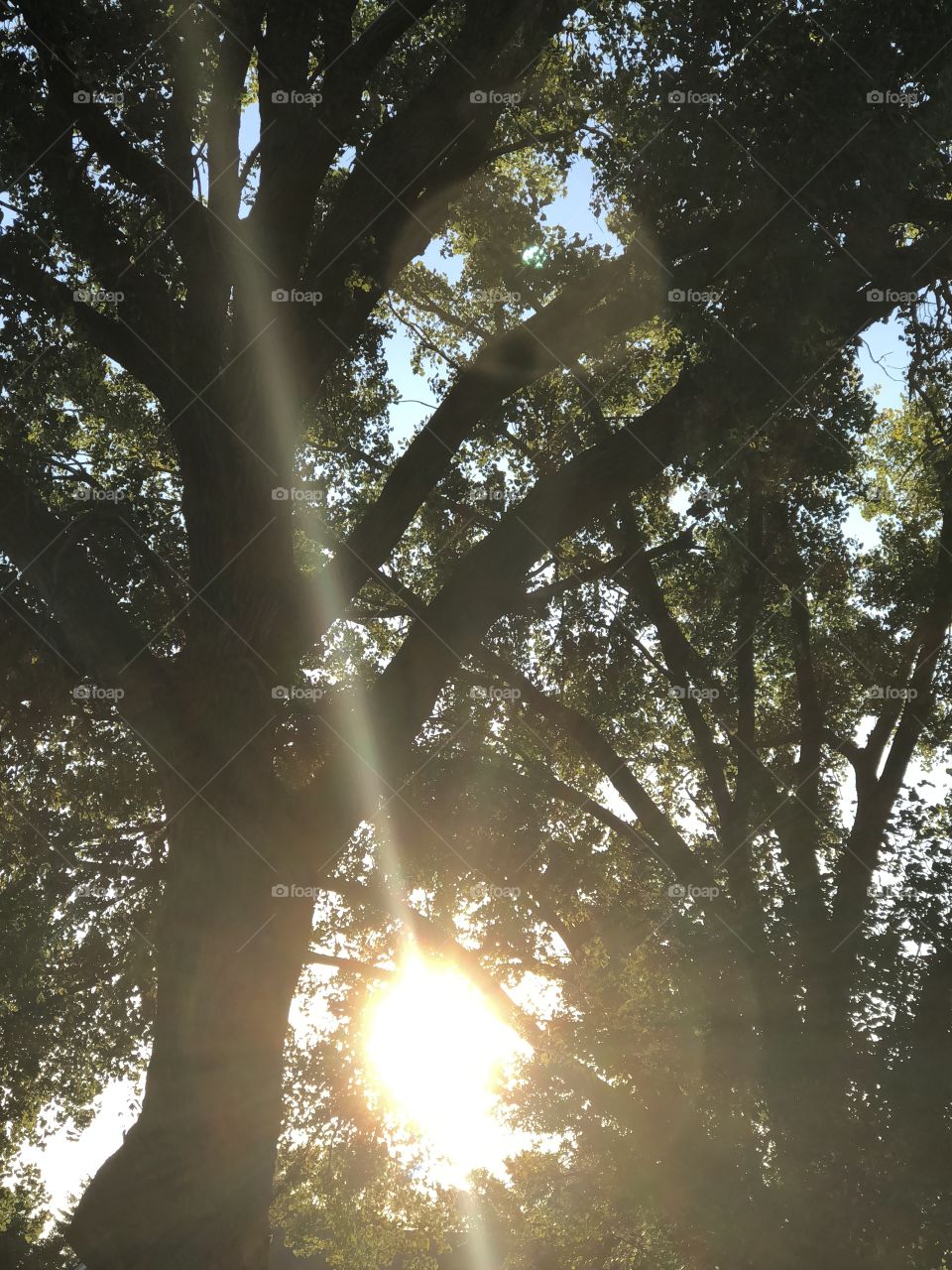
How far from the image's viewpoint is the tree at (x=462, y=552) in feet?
24.9

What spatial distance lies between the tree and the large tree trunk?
27 millimetres

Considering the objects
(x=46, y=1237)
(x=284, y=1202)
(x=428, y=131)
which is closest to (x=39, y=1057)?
(x=284, y=1202)

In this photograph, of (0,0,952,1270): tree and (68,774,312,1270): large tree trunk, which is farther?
(0,0,952,1270): tree

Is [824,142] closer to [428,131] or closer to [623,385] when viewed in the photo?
[428,131]

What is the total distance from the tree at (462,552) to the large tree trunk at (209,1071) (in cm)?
3

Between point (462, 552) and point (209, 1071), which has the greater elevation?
point (462, 552)

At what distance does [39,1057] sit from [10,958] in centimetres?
259

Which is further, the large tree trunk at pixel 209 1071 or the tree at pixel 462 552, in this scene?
the tree at pixel 462 552

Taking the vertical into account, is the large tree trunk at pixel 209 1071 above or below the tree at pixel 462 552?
below

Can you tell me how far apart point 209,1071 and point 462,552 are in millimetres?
9735

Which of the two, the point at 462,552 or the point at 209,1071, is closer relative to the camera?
the point at 209,1071

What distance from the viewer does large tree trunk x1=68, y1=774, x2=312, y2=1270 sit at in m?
6.14

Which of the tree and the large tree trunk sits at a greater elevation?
the tree

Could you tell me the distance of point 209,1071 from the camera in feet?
21.1
